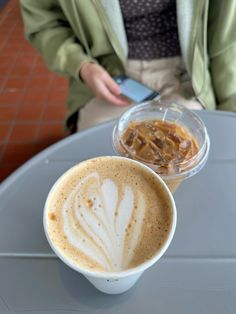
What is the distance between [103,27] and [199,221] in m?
0.58

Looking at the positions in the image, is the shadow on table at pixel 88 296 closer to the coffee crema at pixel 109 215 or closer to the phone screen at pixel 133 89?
the coffee crema at pixel 109 215

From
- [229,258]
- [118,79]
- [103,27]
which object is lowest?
[229,258]

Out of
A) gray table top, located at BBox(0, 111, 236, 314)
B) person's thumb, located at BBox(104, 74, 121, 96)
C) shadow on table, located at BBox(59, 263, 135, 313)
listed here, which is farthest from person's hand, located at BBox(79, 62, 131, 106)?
shadow on table, located at BBox(59, 263, 135, 313)

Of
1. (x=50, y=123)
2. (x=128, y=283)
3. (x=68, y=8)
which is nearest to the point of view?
(x=128, y=283)

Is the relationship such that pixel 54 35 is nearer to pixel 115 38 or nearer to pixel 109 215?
pixel 115 38

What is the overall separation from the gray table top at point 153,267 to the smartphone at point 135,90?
0.21 metres

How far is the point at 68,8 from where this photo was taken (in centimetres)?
93

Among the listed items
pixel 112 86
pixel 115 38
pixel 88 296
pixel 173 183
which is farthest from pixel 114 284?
pixel 115 38

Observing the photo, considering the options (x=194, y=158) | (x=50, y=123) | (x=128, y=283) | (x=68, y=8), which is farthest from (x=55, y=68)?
(x=50, y=123)

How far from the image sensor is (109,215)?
515mm

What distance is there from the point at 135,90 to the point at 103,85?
0.28ft

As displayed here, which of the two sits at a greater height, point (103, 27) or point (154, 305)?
point (103, 27)

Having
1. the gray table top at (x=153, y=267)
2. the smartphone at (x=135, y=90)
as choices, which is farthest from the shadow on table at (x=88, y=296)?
the smartphone at (x=135, y=90)

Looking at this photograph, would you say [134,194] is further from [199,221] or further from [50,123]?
[50,123]
